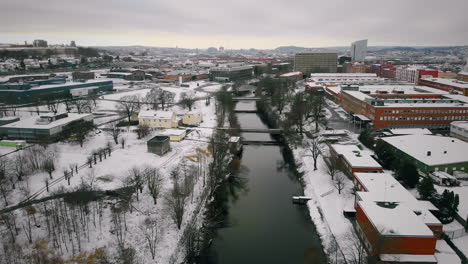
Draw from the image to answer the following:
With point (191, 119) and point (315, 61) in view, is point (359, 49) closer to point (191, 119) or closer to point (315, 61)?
point (315, 61)

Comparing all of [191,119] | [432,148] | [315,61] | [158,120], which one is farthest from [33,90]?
[315,61]

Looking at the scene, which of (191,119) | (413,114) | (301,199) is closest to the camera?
(301,199)

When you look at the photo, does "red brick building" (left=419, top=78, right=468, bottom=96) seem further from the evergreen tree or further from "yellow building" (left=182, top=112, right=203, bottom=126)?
"yellow building" (left=182, top=112, right=203, bottom=126)

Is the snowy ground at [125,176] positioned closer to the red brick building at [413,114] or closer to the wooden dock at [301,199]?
the wooden dock at [301,199]

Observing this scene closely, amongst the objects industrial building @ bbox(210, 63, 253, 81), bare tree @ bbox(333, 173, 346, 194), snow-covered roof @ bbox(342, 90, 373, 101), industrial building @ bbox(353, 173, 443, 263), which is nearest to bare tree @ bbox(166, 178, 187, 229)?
industrial building @ bbox(353, 173, 443, 263)

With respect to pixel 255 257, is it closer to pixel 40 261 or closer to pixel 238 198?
pixel 238 198

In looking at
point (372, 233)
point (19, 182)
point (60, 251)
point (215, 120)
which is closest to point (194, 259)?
point (60, 251)
